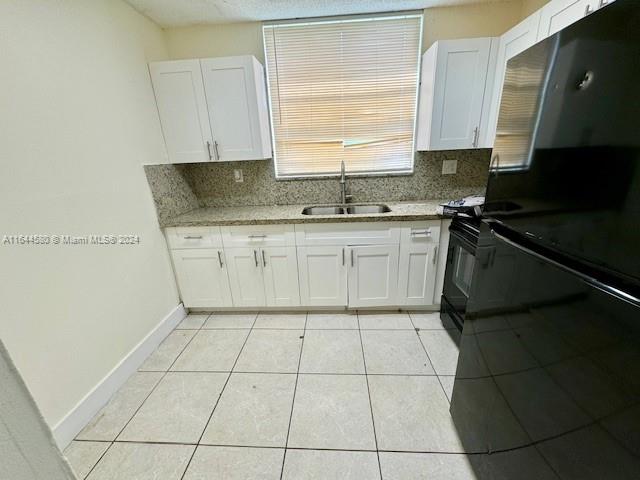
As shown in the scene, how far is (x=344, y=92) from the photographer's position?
2.30 metres

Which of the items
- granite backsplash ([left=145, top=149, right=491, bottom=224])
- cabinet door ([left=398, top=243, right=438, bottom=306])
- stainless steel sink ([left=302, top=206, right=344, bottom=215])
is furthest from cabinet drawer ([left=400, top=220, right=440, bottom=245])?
stainless steel sink ([left=302, top=206, right=344, bottom=215])

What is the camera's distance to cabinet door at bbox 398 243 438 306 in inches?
81.2

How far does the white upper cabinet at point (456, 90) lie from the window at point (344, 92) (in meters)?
0.25

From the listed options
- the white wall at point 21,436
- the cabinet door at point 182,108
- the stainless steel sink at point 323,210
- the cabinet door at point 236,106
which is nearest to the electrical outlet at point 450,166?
the stainless steel sink at point 323,210

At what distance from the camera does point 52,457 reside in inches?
18.6

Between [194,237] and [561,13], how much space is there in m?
2.70

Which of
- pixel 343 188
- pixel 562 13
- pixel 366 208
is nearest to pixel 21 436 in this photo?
pixel 343 188

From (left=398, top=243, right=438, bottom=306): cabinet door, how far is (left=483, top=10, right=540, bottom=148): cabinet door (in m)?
0.91

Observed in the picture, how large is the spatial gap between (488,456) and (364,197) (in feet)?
6.54

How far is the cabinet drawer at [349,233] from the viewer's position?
204 cm

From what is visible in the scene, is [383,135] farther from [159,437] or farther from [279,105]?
[159,437]

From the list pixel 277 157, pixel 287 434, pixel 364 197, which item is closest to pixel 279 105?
pixel 277 157

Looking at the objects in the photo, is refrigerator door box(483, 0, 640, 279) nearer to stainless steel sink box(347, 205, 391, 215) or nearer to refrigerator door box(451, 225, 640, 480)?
refrigerator door box(451, 225, 640, 480)

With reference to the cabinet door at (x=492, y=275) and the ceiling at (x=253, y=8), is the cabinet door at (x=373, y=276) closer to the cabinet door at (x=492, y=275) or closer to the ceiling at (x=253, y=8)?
the cabinet door at (x=492, y=275)
